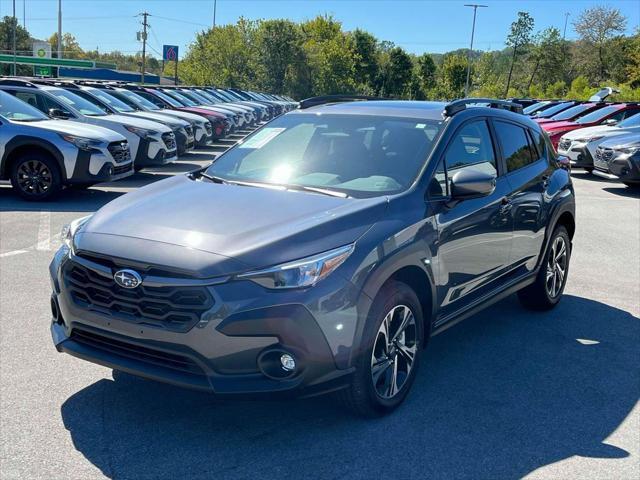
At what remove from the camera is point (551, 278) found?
6.20 metres

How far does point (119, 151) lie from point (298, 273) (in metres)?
9.01

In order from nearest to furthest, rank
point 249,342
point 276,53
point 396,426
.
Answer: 1. point 249,342
2. point 396,426
3. point 276,53

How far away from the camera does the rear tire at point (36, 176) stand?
11.1 m

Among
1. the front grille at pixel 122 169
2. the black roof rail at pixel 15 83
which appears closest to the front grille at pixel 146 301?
the front grille at pixel 122 169

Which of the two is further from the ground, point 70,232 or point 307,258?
point 307,258

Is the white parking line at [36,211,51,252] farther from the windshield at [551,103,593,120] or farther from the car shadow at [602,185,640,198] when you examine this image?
the windshield at [551,103,593,120]

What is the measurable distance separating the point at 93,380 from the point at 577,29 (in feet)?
241

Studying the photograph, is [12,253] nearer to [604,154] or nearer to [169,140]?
[169,140]

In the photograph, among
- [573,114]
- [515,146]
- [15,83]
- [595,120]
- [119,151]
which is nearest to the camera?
[515,146]

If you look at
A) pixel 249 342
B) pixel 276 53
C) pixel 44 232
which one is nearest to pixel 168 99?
pixel 44 232

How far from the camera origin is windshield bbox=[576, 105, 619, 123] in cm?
2030

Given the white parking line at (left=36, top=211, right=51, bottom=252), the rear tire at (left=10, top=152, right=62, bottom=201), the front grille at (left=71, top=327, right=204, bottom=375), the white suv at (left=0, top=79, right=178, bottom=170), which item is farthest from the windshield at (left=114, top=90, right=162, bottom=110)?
the front grille at (left=71, top=327, right=204, bottom=375)

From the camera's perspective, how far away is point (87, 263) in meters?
3.65

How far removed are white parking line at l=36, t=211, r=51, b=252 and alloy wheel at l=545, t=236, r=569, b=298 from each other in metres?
5.17
